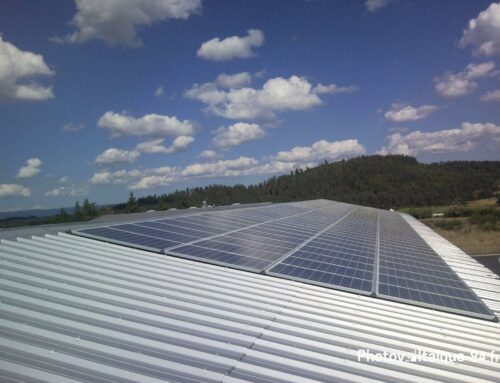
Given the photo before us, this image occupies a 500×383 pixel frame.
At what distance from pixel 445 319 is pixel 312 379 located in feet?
22.1

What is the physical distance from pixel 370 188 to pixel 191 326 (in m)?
167

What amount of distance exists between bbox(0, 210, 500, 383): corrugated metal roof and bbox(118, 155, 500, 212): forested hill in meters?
122

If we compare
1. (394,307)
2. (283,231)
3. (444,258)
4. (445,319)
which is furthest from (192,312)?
(444,258)

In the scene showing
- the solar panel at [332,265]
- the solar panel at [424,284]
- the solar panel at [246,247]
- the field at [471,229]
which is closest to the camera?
the solar panel at [424,284]

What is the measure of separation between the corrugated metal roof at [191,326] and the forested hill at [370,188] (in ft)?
399

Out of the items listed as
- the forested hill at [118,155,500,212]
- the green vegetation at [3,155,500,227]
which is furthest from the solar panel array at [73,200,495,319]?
the forested hill at [118,155,500,212]

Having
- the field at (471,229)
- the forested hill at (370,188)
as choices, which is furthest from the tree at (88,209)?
the field at (471,229)

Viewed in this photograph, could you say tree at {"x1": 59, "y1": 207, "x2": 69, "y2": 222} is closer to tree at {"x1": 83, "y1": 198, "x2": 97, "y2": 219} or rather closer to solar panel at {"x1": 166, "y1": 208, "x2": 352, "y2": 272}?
tree at {"x1": 83, "y1": 198, "x2": 97, "y2": 219}

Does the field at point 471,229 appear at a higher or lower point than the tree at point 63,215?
lower

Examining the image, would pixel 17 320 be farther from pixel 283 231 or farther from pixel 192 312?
pixel 283 231

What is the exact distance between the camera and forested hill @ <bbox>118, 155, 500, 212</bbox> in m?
141

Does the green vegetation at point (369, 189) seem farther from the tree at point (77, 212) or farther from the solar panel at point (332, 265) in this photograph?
the solar panel at point (332, 265)

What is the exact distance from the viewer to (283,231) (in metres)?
22.0

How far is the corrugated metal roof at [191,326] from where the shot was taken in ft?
19.6
